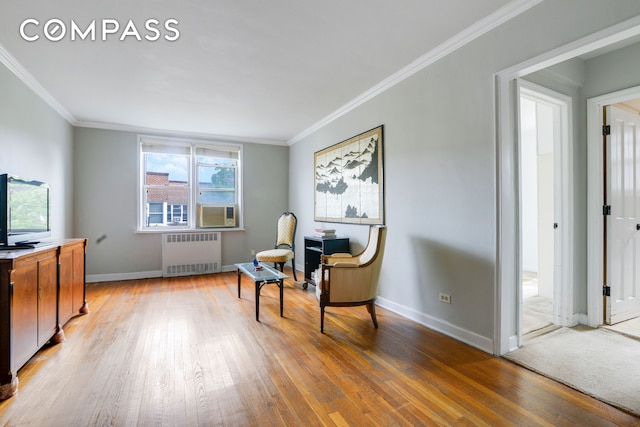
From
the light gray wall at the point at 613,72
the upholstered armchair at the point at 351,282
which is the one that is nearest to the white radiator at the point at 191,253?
the upholstered armchair at the point at 351,282

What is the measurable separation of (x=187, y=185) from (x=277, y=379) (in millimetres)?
4414

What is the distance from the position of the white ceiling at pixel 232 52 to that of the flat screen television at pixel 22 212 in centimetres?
121

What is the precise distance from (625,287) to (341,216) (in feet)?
10.3

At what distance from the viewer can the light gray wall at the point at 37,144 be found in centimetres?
285

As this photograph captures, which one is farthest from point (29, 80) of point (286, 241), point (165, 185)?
point (286, 241)

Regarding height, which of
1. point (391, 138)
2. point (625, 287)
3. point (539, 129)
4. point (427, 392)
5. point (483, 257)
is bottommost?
point (427, 392)

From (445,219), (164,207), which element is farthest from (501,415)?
(164,207)

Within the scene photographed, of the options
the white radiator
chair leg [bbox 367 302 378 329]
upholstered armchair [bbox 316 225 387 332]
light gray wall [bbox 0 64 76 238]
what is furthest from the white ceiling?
chair leg [bbox 367 302 378 329]

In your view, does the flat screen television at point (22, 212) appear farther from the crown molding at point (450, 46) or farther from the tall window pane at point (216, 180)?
the crown molding at point (450, 46)

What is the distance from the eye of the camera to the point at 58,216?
13.5 ft

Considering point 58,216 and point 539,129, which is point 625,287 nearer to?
point 539,129

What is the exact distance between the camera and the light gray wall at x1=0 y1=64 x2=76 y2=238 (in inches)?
112

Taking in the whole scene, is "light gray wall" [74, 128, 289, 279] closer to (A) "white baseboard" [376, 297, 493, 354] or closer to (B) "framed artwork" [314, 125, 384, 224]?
(B) "framed artwork" [314, 125, 384, 224]

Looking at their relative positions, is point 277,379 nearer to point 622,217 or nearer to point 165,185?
point 622,217
